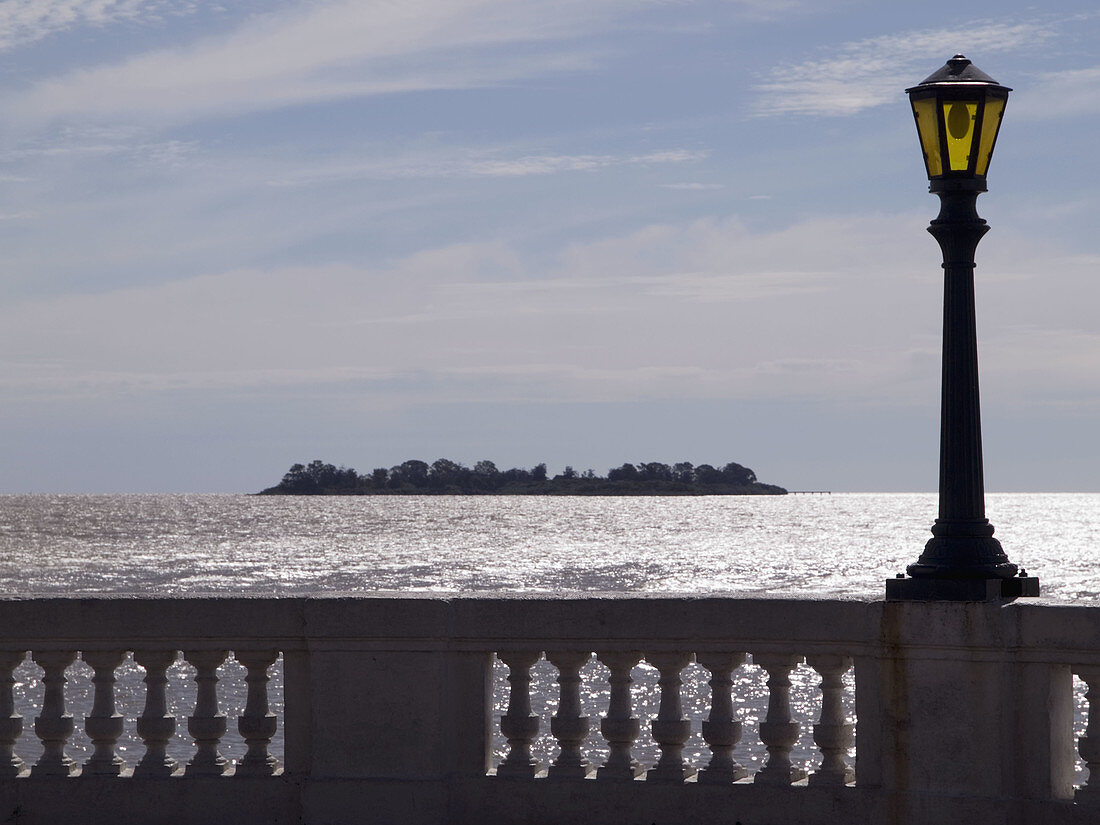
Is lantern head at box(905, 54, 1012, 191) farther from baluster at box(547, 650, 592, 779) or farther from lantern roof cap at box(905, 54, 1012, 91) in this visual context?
baluster at box(547, 650, 592, 779)

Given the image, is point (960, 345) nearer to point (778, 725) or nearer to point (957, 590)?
point (957, 590)

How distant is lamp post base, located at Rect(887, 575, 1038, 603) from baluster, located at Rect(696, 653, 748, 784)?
0.73m

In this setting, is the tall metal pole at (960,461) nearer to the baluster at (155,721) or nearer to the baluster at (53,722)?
the baluster at (155,721)

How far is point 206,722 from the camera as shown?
6.67 metres

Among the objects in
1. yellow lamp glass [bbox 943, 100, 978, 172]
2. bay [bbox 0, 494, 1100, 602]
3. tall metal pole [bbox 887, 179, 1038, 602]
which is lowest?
bay [bbox 0, 494, 1100, 602]

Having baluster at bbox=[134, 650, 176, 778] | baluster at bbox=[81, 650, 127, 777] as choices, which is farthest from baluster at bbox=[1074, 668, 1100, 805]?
baluster at bbox=[81, 650, 127, 777]

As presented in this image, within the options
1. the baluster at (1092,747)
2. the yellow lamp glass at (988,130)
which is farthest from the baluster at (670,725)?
the yellow lamp glass at (988,130)

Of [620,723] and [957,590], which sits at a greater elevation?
[957,590]

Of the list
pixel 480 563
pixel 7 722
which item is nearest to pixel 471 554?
pixel 480 563

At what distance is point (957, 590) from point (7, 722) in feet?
13.9

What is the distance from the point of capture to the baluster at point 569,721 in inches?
256

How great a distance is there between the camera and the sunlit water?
101 feet

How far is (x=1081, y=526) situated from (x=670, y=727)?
187 meters

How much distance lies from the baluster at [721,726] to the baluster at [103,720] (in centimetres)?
262
